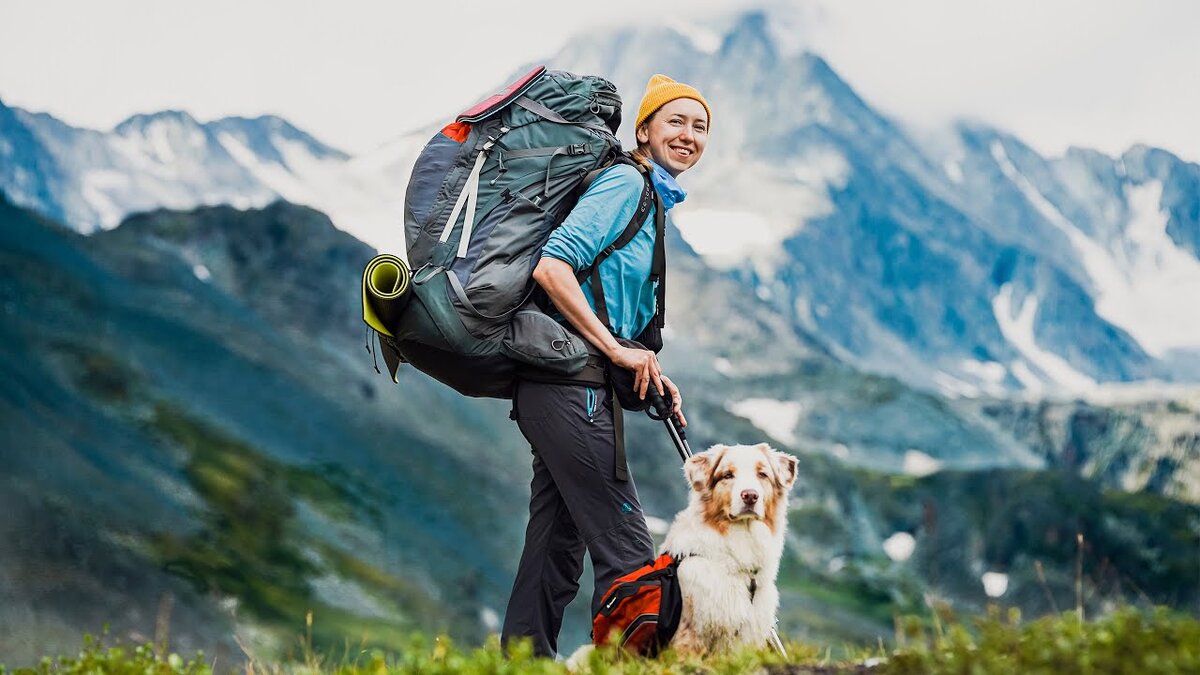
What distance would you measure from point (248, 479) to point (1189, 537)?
101 meters

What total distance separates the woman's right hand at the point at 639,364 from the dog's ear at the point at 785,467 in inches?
31.8

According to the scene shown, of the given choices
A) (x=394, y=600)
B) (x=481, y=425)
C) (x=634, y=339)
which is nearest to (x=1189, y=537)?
(x=481, y=425)

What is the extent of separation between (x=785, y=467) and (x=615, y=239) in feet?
4.69

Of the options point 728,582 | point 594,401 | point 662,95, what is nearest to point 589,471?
point 594,401

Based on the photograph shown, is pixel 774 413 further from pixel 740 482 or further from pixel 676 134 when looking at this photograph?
pixel 740 482

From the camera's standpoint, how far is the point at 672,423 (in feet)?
20.9

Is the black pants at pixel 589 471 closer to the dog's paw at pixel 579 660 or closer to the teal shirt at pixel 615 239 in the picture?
the dog's paw at pixel 579 660

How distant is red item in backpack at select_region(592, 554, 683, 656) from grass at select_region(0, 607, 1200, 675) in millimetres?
129

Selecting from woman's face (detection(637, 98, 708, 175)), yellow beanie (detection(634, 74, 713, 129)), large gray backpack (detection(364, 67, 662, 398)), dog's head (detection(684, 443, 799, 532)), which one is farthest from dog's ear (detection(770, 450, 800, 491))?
yellow beanie (detection(634, 74, 713, 129))

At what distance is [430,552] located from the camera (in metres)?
86.4

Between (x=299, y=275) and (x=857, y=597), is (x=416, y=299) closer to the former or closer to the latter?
(x=299, y=275)

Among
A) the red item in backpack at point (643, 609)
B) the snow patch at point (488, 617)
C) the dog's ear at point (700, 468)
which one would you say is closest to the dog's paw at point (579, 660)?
the red item in backpack at point (643, 609)

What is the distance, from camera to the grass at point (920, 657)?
12.9ft

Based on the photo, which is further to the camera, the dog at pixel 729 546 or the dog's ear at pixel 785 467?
the dog's ear at pixel 785 467
